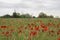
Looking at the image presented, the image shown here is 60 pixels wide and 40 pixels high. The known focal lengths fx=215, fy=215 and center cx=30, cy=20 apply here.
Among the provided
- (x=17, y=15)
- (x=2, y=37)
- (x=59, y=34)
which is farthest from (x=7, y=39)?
(x=17, y=15)

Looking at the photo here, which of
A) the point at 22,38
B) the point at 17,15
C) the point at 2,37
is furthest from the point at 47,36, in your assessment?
the point at 17,15

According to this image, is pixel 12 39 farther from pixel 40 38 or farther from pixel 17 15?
pixel 17 15

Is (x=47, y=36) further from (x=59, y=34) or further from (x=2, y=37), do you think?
(x=2, y=37)

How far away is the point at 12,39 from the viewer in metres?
4.68

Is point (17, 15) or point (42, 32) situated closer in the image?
point (42, 32)

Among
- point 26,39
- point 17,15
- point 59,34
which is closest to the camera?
point 26,39

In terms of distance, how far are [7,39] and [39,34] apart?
2.53 feet

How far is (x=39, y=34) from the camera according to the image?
5.15 metres

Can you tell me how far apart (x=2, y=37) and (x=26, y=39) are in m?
0.89

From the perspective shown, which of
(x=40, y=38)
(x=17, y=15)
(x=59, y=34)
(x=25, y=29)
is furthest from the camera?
(x=17, y=15)

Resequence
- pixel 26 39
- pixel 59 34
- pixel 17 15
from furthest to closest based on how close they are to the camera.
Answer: pixel 17 15, pixel 59 34, pixel 26 39

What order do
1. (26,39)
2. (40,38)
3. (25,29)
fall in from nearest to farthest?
(26,39)
(40,38)
(25,29)

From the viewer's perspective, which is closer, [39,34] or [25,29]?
[39,34]

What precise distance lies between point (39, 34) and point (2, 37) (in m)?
0.88
